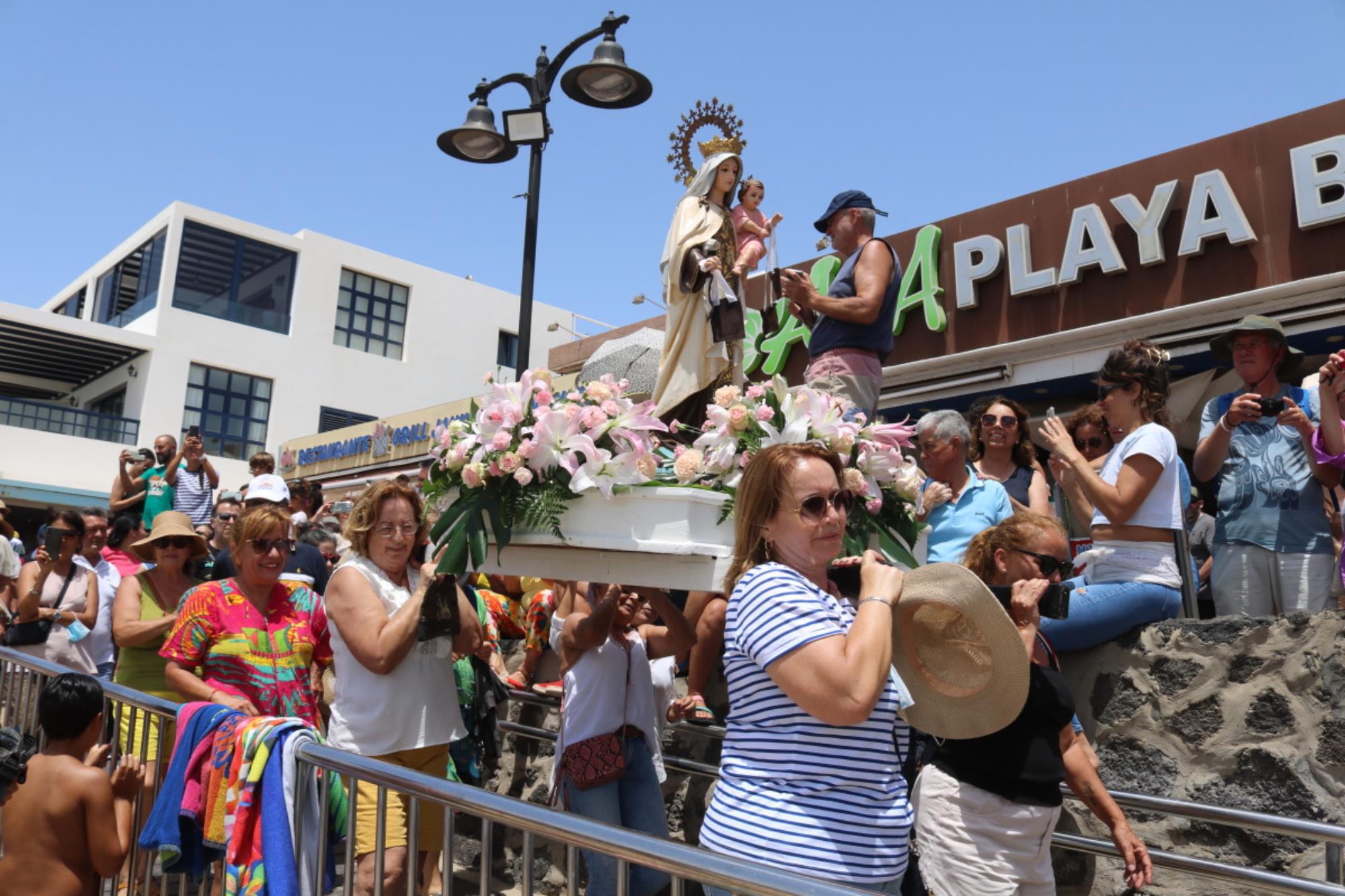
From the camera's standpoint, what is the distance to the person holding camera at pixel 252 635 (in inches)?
153

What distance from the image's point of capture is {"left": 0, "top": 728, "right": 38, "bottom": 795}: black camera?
3127 millimetres

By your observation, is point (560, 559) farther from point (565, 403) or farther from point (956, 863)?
point (956, 863)

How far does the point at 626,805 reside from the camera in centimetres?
416

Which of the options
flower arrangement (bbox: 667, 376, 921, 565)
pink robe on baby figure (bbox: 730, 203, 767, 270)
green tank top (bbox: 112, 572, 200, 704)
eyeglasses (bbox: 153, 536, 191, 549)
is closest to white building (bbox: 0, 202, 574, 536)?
eyeglasses (bbox: 153, 536, 191, 549)

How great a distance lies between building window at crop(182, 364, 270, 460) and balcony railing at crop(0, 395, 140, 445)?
56.4 inches

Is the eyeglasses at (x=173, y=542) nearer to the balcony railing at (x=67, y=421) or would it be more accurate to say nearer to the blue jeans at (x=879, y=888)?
the blue jeans at (x=879, y=888)

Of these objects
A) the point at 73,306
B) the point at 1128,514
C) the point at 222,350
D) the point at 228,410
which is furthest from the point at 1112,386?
the point at 73,306

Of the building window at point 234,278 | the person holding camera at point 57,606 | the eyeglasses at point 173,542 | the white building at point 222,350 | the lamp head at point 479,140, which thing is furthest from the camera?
the building window at point 234,278

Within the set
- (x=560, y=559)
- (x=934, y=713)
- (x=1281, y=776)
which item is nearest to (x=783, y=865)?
(x=934, y=713)

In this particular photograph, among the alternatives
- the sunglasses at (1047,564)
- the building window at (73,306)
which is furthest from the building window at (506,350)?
the sunglasses at (1047,564)

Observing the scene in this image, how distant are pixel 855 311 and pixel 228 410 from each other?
91.5ft

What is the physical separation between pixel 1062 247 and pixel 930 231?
1.51 m

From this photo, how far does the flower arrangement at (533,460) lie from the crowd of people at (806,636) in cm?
50

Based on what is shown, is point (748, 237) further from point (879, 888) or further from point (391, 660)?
point (879, 888)
